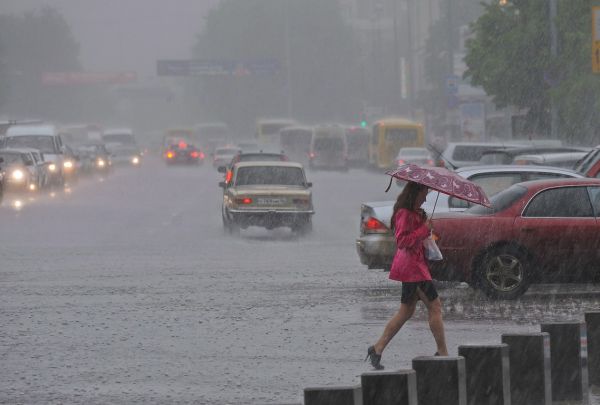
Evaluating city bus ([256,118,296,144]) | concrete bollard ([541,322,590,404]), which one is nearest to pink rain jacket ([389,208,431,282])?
concrete bollard ([541,322,590,404])

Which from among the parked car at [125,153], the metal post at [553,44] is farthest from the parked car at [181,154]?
the metal post at [553,44]

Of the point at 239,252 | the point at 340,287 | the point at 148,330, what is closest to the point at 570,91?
the point at 239,252

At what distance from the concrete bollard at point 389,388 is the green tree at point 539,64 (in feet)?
121

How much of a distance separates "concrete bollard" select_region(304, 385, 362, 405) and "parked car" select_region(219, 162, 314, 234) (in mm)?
19968

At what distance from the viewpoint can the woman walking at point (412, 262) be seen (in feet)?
37.8

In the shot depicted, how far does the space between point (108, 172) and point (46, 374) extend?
6078 cm

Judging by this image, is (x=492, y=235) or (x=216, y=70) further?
(x=216, y=70)

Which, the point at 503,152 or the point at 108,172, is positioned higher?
the point at 503,152

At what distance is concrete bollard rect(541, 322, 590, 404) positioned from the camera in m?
9.88

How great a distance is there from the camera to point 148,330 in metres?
14.0

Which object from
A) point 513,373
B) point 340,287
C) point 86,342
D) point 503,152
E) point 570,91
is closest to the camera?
point 513,373

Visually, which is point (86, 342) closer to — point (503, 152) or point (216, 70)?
point (503, 152)

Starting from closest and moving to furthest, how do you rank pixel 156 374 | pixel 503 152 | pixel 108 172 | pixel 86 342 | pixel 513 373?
pixel 513 373, pixel 156 374, pixel 86 342, pixel 503 152, pixel 108 172

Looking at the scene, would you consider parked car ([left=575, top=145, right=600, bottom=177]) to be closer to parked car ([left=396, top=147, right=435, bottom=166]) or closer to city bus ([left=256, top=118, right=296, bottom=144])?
parked car ([left=396, top=147, right=435, bottom=166])
